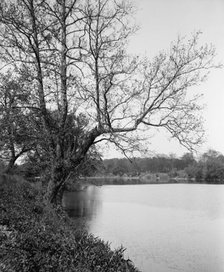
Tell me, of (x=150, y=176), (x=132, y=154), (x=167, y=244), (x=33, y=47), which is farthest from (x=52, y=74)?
(x=150, y=176)

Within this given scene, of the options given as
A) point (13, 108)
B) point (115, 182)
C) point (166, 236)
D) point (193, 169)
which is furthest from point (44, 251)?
point (193, 169)

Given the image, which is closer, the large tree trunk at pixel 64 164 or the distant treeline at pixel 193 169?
the large tree trunk at pixel 64 164

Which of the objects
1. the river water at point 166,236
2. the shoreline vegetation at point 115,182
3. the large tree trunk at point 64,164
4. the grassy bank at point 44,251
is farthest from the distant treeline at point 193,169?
the grassy bank at point 44,251

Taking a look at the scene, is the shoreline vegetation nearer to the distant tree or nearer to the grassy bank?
the distant tree

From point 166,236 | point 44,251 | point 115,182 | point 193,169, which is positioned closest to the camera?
point 44,251

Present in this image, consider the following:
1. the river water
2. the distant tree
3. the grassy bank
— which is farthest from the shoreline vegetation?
the grassy bank

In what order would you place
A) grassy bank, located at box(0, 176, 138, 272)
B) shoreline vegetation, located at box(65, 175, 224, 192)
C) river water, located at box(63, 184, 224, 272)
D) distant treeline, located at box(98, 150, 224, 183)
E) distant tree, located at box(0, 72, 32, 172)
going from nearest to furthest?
grassy bank, located at box(0, 176, 138, 272) → distant tree, located at box(0, 72, 32, 172) → river water, located at box(63, 184, 224, 272) → shoreline vegetation, located at box(65, 175, 224, 192) → distant treeline, located at box(98, 150, 224, 183)

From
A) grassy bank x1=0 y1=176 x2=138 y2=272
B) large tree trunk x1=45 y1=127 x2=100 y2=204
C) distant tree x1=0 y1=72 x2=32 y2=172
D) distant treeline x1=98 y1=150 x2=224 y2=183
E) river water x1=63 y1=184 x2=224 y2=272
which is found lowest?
river water x1=63 y1=184 x2=224 y2=272

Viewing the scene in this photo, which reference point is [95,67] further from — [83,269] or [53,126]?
[83,269]

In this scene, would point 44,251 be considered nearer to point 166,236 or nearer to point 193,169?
point 166,236

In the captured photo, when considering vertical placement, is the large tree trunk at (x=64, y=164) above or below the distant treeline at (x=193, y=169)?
below

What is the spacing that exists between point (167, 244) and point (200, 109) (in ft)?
23.6

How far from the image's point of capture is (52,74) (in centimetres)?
850

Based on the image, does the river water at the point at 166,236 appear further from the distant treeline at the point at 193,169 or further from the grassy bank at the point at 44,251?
the distant treeline at the point at 193,169
